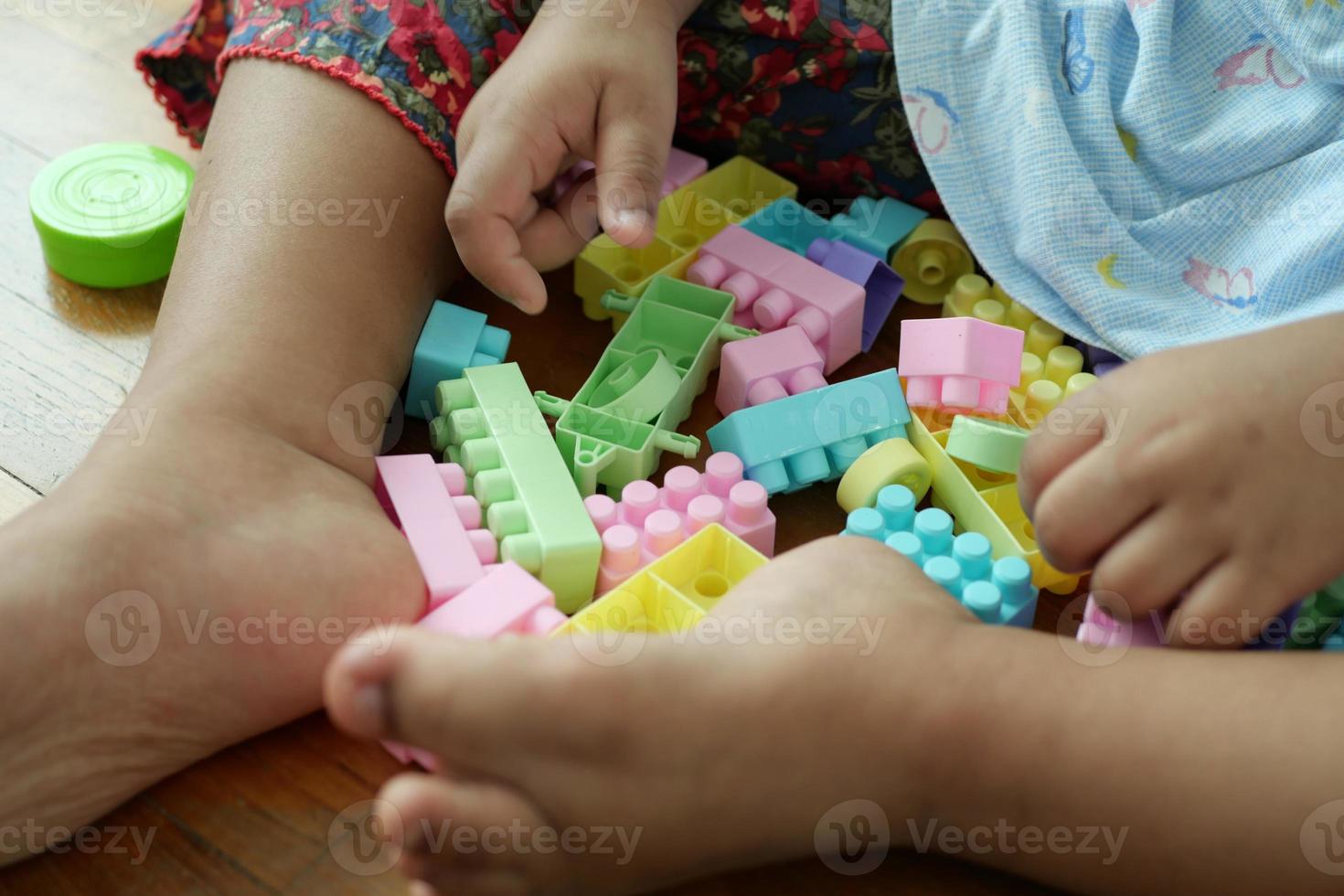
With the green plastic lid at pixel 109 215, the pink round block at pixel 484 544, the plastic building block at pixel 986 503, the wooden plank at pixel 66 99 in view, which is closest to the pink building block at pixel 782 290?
the plastic building block at pixel 986 503

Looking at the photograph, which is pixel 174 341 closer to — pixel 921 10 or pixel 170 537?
pixel 170 537

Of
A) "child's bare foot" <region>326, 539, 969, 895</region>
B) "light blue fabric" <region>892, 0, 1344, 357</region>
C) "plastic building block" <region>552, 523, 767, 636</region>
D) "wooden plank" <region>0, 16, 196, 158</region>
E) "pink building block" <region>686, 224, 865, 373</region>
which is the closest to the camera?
"child's bare foot" <region>326, 539, 969, 895</region>

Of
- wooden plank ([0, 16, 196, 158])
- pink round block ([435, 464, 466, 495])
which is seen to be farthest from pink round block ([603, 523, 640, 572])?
wooden plank ([0, 16, 196, 158])

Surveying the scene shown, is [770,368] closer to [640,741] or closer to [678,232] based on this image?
[678,232]

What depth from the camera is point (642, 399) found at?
97cm

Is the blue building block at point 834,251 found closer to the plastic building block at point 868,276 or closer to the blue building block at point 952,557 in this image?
the plastic building block at point 868,276

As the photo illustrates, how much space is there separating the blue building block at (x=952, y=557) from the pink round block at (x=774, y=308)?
8.0 inches

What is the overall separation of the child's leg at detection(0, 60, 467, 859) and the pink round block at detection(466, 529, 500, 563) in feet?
0.20

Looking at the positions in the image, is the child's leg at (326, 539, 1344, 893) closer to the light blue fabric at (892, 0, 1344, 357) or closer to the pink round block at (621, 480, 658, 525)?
the pink round block at (621, 480, 658, 525)

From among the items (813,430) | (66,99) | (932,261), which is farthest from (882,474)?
(66,99)

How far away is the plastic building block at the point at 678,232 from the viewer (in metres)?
1.08

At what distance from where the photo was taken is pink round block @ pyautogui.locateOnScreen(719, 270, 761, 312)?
1.05m

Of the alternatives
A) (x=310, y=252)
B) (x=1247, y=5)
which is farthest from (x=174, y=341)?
(x=1247, y=5)

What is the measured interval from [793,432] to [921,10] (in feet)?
1.19
